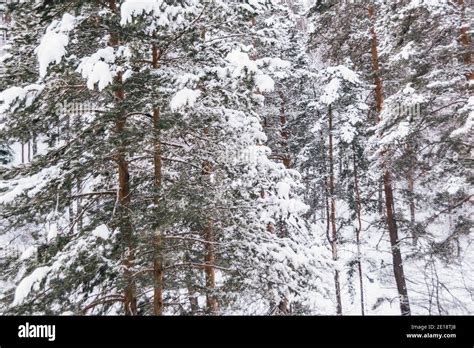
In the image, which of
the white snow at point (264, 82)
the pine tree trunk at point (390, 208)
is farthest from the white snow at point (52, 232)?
the pine tree trunk at point (390, 208)

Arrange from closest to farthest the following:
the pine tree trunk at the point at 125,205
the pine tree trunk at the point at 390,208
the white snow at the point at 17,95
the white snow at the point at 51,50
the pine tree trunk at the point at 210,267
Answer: the white snow at the point at 51,50 < the white snow at the point at 17,95 < the pine tree trunk at the point at 125,205 < the pine tree trunk at the point at 210,267 < the pine tree trunk at the point at 390,208

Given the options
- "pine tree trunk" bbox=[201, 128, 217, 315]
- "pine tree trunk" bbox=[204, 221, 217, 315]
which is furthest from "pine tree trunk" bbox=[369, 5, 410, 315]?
"pine tree trunk" bbox=[201, 128, 217, 315]

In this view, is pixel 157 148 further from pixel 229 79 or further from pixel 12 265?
pixel 12 265

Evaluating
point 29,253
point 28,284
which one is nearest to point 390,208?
point 29,253

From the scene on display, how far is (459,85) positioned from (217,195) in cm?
551

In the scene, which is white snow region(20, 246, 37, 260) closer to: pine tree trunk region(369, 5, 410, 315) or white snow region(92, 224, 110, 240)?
white snow region(92, 224, 110, 240)

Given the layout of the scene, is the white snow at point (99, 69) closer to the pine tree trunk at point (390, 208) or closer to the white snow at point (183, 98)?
the white snow at point (183, 98)

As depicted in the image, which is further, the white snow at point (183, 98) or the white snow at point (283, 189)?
the white snow at point (283, 189)

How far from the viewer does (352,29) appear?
999cm

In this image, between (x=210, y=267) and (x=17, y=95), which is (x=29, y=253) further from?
(x=210, y=267)

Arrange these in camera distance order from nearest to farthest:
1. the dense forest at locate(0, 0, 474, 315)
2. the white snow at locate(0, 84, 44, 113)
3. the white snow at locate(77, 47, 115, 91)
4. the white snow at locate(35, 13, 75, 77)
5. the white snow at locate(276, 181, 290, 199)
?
the white snow at locate(35, 13, 75, 77) → the white snow at locate(77, 47, 115, 91) → the white snow at locate(0, 84, 44, 113) → the dense forest at locate(0, 0, 474, 315) → the white snow at locate(276, 181, 290, 199)

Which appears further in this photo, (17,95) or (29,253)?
(29,253)
